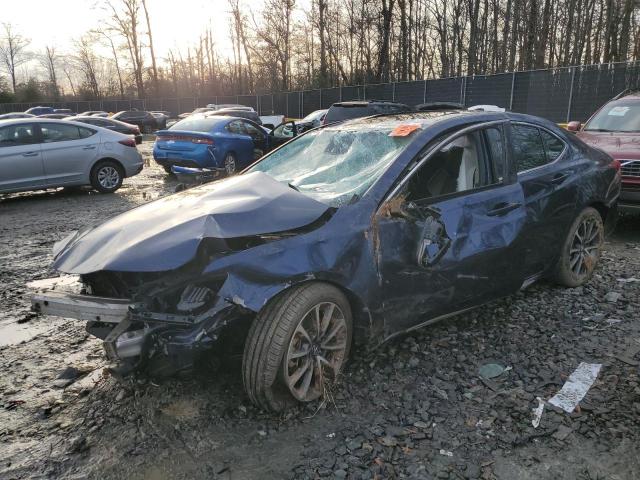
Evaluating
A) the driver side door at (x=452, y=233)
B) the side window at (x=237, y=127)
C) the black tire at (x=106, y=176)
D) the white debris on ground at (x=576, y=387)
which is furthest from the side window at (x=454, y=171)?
the side window at (x=237, y=127)

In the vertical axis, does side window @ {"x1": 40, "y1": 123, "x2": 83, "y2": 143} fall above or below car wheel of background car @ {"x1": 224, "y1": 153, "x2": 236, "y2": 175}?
above

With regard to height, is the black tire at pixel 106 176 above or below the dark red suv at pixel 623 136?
below

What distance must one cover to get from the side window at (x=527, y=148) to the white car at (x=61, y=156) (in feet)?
27.7

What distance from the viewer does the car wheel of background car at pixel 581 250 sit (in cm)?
438

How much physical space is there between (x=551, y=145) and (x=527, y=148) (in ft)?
1.34

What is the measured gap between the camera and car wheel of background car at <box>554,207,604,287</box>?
4375mm

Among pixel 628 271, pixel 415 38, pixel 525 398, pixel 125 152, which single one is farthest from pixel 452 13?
pixel 525 398

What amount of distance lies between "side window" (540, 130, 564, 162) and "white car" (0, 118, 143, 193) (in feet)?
28.0

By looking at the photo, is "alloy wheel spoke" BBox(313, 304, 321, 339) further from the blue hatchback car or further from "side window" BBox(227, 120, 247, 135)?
"side window" BBox(227, 120, 247, 135)

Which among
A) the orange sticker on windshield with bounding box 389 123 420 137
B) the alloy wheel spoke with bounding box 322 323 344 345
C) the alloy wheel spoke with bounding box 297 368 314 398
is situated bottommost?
the alloy wheel spoke with bounding box 297 368 314 398

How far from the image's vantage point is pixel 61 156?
9531 mm

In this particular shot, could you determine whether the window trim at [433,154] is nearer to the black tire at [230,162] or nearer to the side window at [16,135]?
the side window at [16,135]

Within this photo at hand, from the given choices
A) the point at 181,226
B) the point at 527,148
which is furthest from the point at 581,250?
the point at 181,226

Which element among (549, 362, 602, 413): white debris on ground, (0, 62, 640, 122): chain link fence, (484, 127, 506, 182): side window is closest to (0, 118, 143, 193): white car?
(484, 127, 506, 182): side window
